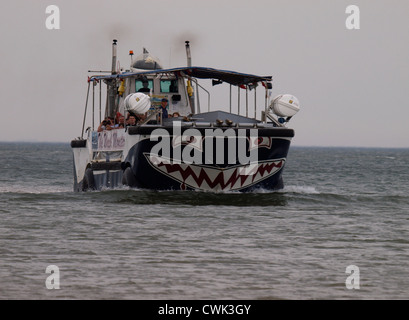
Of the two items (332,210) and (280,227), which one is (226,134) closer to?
(332,210)

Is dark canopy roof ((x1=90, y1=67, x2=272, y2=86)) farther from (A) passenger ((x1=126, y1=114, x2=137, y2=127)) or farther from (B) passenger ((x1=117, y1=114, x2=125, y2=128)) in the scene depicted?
(A) passenger ((x1=126, y1=114, x2=137, y2=127))

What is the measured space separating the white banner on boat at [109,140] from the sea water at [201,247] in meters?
1.49

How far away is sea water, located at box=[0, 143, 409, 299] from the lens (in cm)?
1100

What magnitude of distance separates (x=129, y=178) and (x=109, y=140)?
242cm

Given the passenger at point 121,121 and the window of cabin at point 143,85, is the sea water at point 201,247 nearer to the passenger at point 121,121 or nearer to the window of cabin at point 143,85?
the passenger at point 121,121

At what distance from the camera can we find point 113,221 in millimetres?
18219

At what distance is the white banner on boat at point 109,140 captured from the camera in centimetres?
2403

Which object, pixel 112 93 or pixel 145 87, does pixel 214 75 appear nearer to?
pixel 145 87

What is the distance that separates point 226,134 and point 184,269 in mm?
9873

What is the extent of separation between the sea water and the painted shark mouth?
305 millimetres

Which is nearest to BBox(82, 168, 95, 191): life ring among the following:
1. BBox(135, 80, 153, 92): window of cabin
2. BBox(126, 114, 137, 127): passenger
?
BBox(135, 80, 153, 92): window of cabin

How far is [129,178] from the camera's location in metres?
23.2

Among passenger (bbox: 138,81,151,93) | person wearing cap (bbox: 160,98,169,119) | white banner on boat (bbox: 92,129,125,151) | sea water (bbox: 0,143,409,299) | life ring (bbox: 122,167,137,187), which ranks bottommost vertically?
sea water (bbox: 0,143,409,299)
